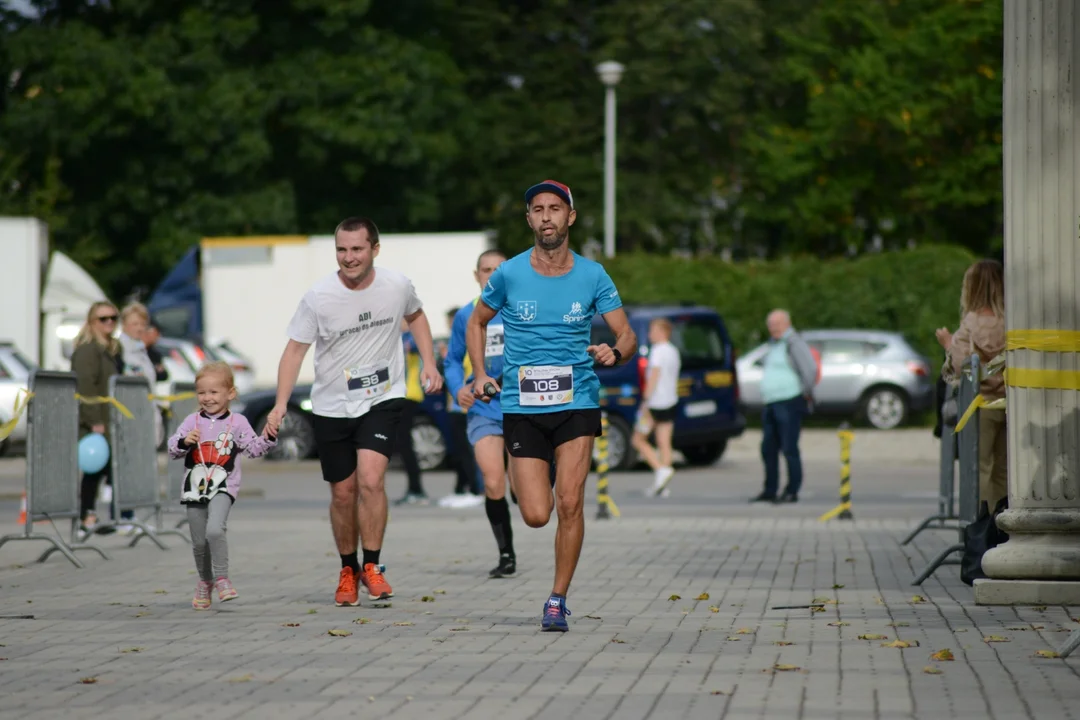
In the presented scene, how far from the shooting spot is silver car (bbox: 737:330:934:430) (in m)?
31.7

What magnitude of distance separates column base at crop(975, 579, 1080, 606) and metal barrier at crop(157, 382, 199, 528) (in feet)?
19.9

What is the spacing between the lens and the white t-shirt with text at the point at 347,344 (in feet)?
31.1

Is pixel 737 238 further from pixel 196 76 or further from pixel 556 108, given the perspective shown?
pixel 196 76

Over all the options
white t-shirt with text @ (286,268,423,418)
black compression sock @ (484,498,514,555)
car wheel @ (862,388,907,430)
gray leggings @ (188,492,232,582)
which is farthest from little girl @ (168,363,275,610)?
car wheel @ (862,388,907,430)

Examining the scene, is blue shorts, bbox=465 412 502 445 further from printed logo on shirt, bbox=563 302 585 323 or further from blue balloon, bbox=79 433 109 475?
blue balloon, bbox=79 433 109 475

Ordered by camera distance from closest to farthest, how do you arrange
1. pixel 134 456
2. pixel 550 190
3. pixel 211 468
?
pixel 550 190, pixel 211 468, pixel 134 456

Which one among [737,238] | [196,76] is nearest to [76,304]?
[196,76]

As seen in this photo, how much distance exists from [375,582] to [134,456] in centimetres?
430

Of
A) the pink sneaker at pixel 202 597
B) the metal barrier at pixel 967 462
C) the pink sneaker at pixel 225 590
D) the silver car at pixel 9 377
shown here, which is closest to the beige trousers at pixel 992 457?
the metal barrier at pixel 967 462

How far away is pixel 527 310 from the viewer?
332 inches

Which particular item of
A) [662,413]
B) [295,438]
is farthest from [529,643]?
[295,438]

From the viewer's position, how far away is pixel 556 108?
44.1m

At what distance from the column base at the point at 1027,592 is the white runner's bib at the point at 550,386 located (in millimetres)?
2314

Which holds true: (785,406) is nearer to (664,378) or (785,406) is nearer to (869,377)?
(664,378)
